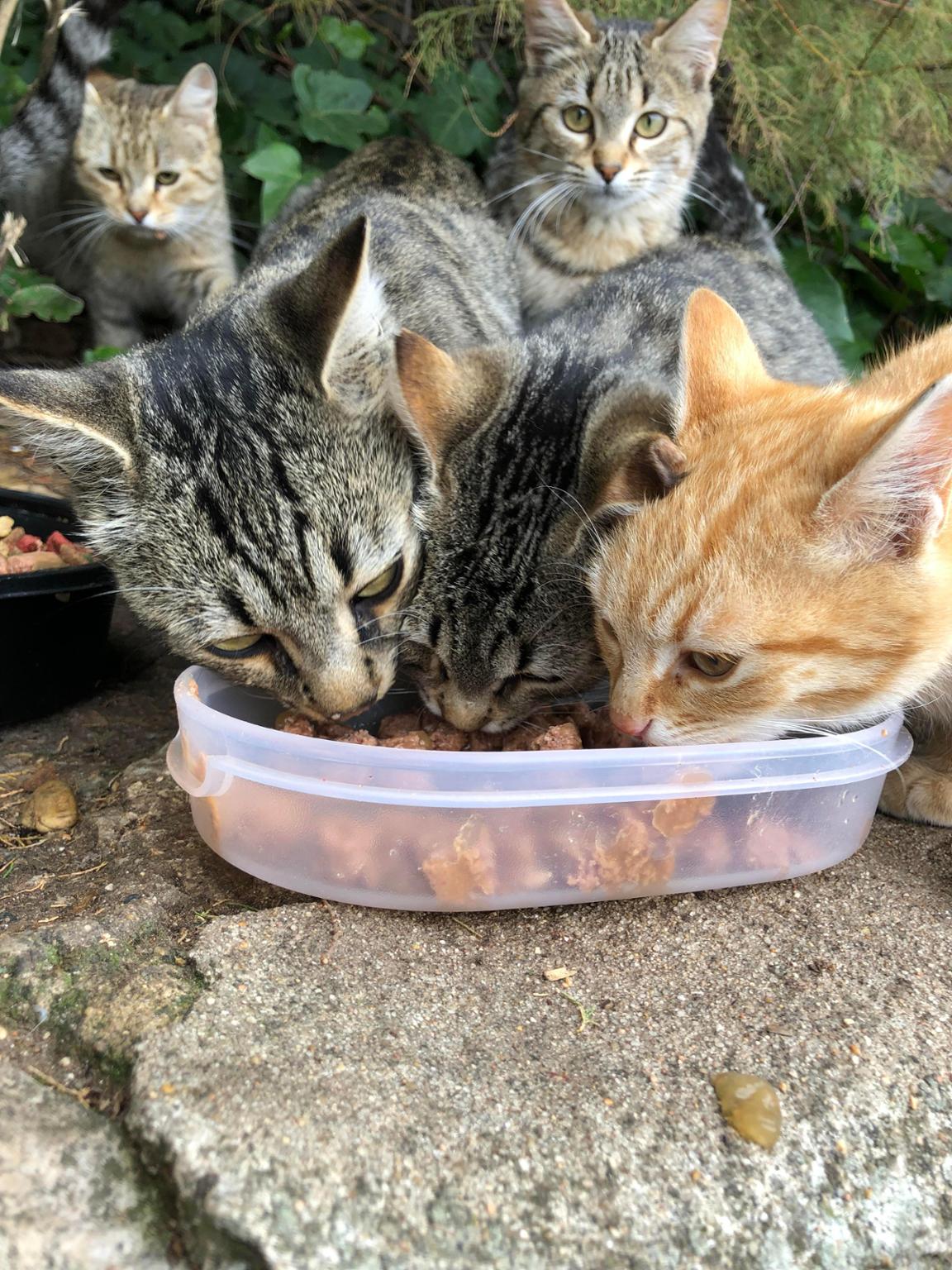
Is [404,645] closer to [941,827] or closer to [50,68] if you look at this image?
[941,827]

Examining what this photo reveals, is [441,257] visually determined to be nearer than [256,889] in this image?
No

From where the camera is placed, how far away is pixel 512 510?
2.13m

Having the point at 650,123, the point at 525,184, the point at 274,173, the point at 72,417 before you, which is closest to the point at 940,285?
the point at 650,123

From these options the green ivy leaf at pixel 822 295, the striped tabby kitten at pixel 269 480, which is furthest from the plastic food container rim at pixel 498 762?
the green ivy leaf at pixel 822 295

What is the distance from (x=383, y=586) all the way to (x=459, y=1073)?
101 cm

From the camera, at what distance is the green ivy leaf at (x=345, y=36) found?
13.3ft

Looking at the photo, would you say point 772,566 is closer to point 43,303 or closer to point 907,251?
point 43,303

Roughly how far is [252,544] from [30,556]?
42.1 inches

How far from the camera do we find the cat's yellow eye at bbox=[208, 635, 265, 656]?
2.12m

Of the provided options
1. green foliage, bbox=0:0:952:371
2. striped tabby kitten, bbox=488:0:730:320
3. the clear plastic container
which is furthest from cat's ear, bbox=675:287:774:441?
green foliage, bbox=0:0:952:371

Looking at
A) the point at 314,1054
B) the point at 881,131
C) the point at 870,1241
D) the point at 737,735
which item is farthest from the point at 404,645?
the point at 881,131

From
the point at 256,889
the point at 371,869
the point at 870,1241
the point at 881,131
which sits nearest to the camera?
the point at 870,1241

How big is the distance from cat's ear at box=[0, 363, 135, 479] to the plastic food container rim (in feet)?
1.73

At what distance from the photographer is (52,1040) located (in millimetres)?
1693
